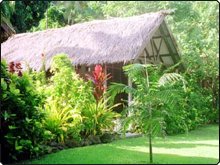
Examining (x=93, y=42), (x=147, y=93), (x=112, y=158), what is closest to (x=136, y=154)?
(x=112, y=158)

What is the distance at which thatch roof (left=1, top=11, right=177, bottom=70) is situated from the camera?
375 inches

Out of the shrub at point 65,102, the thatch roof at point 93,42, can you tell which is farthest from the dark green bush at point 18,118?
the thatch roof at point 93,42

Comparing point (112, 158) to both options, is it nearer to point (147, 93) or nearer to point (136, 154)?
point (136, 154)

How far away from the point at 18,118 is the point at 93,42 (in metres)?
5.55

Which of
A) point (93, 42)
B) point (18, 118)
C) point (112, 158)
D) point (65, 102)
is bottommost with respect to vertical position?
point (112, 158)

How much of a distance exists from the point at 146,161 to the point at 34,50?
692 centimetres

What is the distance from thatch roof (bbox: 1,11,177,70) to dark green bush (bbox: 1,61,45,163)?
422 cm

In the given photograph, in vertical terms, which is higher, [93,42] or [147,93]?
[93,42]

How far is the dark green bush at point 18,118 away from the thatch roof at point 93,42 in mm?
4225

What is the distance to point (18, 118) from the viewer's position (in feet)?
16.4

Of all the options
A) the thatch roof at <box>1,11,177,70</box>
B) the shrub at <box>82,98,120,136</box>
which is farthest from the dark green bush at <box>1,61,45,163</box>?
the thatch roof at <box>1,11,177,70</box>

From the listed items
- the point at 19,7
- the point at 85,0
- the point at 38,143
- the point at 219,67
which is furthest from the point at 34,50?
the point at 85,0

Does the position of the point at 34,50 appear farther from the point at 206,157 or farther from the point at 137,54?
the point at 206,157

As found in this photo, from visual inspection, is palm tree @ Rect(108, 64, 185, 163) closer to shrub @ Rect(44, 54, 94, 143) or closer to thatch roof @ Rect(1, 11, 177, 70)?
shrub @ Rect(44, 54, 94, 143)
